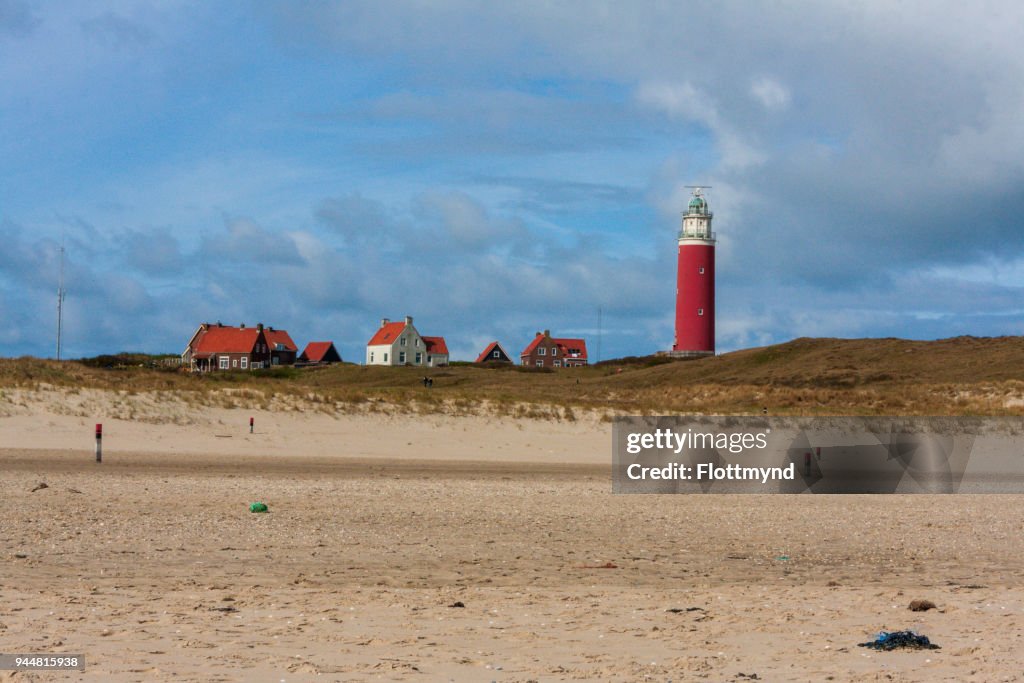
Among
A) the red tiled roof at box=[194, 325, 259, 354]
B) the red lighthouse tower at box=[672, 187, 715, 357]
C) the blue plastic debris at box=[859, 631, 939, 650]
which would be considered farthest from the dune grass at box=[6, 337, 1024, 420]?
the blue plastic debris at box=[859, 631, 939, 650]

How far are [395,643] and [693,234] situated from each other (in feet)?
280

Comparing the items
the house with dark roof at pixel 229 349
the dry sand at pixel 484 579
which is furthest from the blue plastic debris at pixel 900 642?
the house with dark roof at pixel 229 349

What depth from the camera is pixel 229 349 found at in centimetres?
10525

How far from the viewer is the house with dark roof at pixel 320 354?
11600 centimetres

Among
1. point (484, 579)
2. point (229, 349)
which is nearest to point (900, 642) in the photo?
point (484, 579)

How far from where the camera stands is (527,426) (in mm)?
40500

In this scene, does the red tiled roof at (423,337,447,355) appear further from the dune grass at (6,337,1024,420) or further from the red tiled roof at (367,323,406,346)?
the dune grass at (6,337,1024,420)

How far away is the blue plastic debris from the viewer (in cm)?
1017

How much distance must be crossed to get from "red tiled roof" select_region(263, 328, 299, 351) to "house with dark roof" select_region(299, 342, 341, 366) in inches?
106

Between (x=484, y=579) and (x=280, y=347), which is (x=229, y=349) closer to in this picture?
(x=280, y=347)

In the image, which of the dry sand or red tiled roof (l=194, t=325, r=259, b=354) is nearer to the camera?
the dry sand

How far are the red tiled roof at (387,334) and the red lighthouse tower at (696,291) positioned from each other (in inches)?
1114

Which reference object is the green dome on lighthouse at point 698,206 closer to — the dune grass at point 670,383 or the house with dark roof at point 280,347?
the dune grass at point 670,383

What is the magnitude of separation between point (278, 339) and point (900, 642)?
105 m
